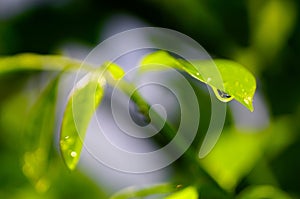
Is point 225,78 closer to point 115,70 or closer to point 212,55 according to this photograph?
point 115,70

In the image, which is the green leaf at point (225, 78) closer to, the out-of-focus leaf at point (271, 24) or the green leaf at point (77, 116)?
the green leaf at point (77, 116)

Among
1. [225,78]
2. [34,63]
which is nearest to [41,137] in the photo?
[34,63]

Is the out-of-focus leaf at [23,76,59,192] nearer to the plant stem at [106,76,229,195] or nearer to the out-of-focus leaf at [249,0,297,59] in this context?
the plant stem at [106,76,229,195]

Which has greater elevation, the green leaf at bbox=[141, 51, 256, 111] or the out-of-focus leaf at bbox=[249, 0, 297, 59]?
the out-of-focus leaf at bbox=[249, 0, 297, 59]

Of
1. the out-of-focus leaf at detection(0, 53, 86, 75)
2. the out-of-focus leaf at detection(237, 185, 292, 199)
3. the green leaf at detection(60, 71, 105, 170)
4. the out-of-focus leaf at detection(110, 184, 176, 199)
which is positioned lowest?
the out-of-focus leaf at detection(237, 185, 292, 199)

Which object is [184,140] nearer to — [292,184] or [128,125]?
[128,125]

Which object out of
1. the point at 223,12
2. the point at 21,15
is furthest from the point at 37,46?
the point at 223,12

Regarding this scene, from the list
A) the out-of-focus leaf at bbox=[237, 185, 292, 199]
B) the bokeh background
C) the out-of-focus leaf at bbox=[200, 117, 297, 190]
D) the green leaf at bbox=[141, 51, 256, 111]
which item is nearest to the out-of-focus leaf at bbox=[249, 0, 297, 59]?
the bokeh background
